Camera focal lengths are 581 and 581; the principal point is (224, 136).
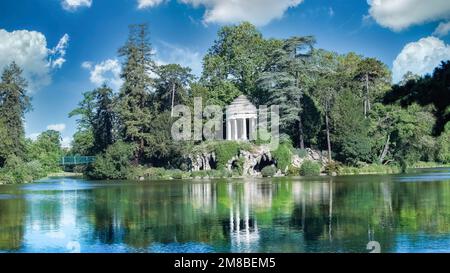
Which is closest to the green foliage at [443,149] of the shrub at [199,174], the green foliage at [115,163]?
the shrub at [199,174]

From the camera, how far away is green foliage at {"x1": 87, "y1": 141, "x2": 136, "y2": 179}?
35.6m

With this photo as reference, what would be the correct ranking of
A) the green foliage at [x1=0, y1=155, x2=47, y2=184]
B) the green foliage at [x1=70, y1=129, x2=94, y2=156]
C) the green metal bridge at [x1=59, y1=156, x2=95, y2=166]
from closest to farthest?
the green foliage at [x1=0, y1=155, x2=47, y2=184]
the green metal bridge at [x1=59, y1=156, x2=95, y2=166]
the green foliage at [x1=70, y1=129, x2=94, y2=156]

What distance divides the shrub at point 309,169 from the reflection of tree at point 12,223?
18.7m

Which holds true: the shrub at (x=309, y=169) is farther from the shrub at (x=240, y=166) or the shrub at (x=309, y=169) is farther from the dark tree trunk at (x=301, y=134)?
the shrub at (x=240, y=166)

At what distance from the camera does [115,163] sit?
35688mm

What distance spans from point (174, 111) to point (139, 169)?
4958mm

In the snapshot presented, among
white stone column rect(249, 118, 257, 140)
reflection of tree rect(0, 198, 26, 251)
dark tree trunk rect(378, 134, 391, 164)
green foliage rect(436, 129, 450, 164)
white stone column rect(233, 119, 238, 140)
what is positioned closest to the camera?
reflection of tree rect(0, 198, 26, 251)

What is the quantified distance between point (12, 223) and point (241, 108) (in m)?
26.4

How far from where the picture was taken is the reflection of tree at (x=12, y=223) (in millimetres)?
10532

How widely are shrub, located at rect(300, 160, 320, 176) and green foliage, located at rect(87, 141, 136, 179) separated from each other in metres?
10.4

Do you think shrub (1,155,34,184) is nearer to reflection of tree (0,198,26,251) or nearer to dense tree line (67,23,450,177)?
dense tree line (67,23,450,177)

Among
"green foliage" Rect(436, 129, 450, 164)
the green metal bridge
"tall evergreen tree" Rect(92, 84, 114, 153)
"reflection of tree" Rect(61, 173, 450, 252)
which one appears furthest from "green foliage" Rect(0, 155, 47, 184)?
"green foliage" Rect(436, 129, 450, 164)

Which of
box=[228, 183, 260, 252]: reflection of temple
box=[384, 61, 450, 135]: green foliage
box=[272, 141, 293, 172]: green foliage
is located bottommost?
box=[228, 183, 260, 252]: reflection of temple
